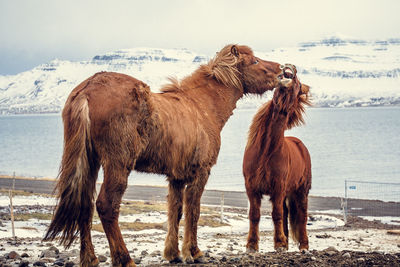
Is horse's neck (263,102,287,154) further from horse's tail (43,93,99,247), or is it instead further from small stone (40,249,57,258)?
small stone (40,249,57,258)

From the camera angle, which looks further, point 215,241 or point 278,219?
point 215,241

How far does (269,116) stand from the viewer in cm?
941

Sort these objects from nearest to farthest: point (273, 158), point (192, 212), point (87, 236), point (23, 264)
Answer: point (87, 236) < point (23, 264) < point (192, 212) < point (273, 158)

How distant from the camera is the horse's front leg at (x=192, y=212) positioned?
7480 mm

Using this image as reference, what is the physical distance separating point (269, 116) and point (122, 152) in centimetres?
383

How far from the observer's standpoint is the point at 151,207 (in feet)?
82.0

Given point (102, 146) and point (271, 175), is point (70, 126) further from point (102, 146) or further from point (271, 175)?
point (271, 175)

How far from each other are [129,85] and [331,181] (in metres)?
47.2

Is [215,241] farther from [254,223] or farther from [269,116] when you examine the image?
[269,116]

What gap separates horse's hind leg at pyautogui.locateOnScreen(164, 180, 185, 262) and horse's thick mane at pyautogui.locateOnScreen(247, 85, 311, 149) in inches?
91.3

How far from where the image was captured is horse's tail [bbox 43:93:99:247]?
20.5ft

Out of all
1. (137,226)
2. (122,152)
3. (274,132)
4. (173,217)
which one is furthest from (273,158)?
(137,226)

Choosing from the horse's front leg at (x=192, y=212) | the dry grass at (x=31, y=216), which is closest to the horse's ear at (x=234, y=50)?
the horse's front leg at (x=192, y=212)

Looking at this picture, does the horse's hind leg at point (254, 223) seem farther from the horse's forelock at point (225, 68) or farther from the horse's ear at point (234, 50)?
the horse's ear at point (234, 50)
